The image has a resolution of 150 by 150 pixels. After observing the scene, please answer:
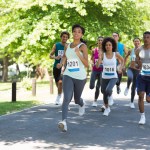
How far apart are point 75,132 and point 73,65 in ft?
3.93

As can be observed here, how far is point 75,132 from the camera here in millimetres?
7789

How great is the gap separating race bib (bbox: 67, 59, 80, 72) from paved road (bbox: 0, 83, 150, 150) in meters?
1.13

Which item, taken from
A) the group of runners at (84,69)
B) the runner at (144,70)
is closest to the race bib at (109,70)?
the group of runners at (84,69)

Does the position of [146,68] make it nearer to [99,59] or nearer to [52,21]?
[99,59]

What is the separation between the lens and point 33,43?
25.6m

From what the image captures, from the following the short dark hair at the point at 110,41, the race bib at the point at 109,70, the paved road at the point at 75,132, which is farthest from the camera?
the race bib at the point at 109,70

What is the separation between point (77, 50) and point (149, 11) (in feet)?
93.7

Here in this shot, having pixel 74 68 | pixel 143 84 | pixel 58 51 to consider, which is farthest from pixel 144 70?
pixel 58 51

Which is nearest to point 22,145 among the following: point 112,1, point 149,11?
point 112,1

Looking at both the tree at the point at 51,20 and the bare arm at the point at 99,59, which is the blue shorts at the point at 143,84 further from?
the tree at the point at 51,20

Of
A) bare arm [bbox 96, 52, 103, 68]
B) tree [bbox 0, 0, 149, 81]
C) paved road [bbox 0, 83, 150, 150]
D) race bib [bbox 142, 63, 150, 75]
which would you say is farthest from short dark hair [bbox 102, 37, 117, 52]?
tree [bbox 0, 0, 149, 81]

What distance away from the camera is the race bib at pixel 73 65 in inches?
305

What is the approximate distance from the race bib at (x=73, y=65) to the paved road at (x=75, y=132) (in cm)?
113

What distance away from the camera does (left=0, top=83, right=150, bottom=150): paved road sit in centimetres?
669
